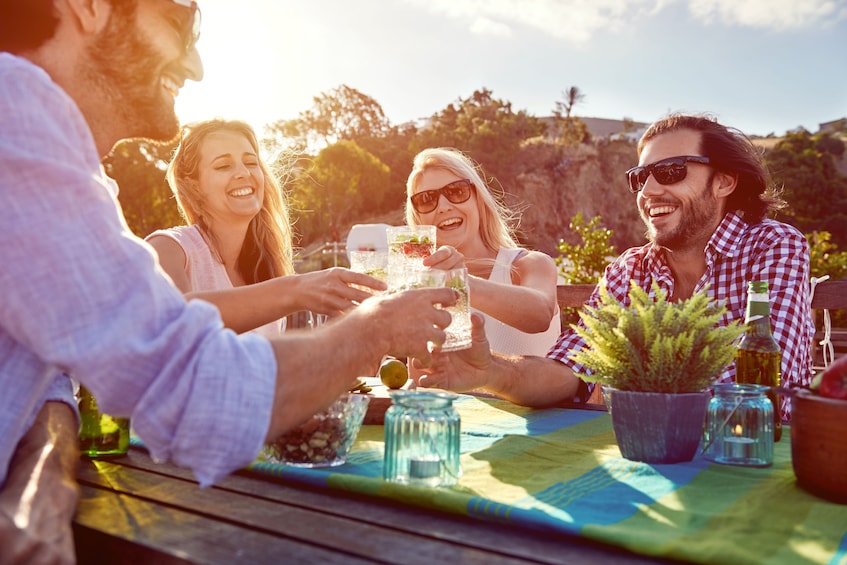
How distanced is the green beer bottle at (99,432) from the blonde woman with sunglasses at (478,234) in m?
2.30

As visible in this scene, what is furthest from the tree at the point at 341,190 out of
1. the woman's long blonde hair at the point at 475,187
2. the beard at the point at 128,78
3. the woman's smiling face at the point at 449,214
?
the beard at the point at 128,78

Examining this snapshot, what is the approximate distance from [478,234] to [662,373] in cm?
287

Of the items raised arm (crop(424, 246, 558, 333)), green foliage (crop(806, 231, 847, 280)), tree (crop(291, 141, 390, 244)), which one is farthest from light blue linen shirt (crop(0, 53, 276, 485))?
tree (crop(291, 141, 390, 244))

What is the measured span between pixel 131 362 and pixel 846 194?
3722 centimetres

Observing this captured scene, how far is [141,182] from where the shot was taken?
1207 inches

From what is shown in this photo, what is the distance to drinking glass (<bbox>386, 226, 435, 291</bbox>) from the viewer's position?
6.43 ft

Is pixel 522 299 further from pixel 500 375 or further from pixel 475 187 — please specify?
pixel 475 187

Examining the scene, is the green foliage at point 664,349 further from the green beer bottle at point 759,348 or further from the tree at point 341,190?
the tree at point 341,190

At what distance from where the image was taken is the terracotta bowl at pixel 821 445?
1311 mm

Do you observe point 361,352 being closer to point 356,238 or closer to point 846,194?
point 356,238

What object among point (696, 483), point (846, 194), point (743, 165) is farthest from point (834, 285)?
point (846, 194)

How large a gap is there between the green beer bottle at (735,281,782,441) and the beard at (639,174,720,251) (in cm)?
149

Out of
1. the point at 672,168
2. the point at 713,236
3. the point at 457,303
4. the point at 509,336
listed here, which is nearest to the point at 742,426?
the point at 457,303

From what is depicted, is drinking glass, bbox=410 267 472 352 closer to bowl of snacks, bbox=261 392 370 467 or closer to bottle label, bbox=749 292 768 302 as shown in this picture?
bowl of snacks, bbox=261 392 370 467
